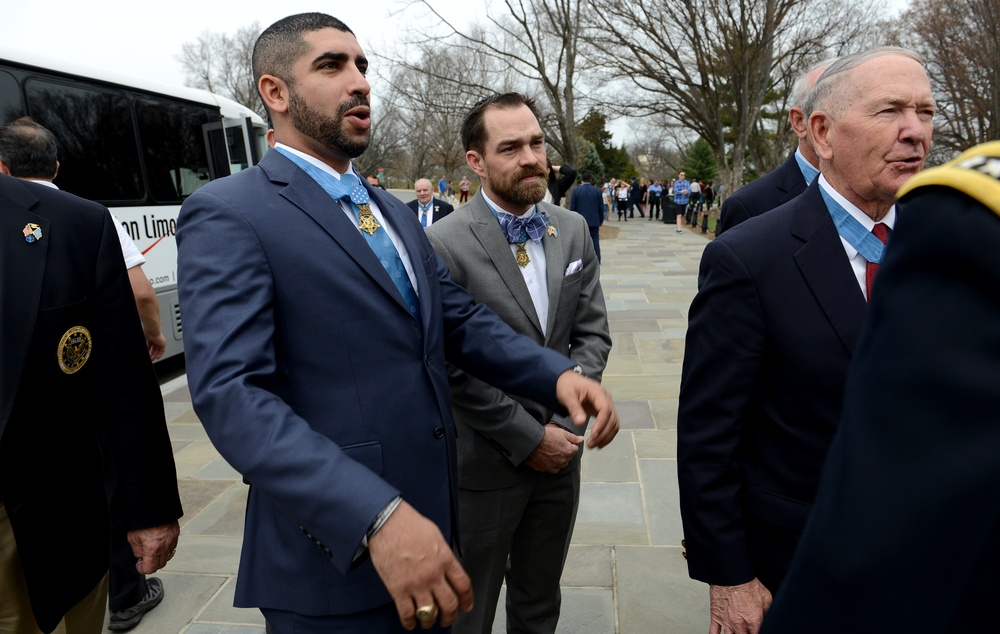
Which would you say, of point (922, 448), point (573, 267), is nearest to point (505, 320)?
point (573, 267)

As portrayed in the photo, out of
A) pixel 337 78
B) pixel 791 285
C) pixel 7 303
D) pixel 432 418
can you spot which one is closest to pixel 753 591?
pixel 791 285

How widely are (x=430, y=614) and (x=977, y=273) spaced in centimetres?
97

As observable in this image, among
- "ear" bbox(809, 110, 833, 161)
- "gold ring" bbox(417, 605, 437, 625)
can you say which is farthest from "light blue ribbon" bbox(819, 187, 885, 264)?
"gold ring" bbox(417, 605, 437, 625)

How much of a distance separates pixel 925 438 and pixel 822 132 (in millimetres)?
1487

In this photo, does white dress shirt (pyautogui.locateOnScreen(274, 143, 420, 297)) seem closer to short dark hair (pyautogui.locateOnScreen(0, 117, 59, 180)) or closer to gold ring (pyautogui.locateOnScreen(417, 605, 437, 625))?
gold ring (pyautogui.locateOnScreen(417, 605, 437, 625))

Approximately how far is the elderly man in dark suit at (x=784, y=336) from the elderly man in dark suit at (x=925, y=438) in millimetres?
1017

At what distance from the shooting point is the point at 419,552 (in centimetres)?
120

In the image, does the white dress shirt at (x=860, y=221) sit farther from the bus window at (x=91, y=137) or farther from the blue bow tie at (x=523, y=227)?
the bus window at (x=91, y=137)

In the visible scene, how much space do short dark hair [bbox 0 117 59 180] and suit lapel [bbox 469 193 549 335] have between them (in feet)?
7.24

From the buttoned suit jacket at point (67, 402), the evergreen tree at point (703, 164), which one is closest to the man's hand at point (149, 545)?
the buttoned suit jacket at point (67, 402)

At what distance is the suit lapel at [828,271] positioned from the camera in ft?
5.49

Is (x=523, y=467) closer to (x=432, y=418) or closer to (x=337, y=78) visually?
(x=432, y=418)

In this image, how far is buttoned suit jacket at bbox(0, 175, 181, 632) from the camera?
73.8 inches

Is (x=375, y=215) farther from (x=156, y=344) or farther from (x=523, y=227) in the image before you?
(x=156, y=344)
